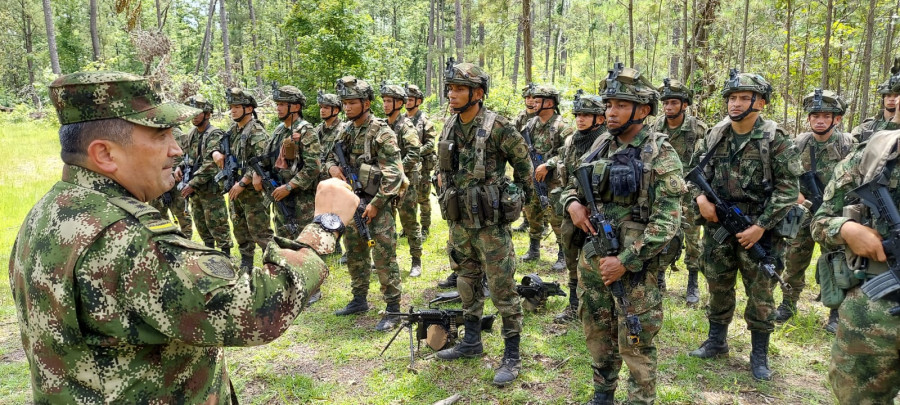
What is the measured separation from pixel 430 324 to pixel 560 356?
4.22ft

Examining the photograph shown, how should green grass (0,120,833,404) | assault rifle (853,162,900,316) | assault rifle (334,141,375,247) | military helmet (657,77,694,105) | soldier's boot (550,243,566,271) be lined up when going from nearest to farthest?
assault rifle (853,162,900,316) < green grass (0,120,833,404) < assault rifle (334,141,375,247) < military helmet (657,77,694,105) < soldier's boot (550,243,566,271)

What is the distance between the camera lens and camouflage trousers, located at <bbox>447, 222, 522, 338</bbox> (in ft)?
14.6

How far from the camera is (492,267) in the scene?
4438mm

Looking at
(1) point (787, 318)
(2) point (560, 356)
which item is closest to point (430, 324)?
(2) point (560, 356)

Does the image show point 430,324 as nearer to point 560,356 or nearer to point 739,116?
point 560,356

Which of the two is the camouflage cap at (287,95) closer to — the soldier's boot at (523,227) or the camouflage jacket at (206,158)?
the camouflage jacket at (206,158)

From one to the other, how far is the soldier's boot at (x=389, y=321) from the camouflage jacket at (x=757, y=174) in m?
3.48

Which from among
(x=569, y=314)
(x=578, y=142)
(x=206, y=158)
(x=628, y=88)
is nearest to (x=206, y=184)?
(x=206, y=158)

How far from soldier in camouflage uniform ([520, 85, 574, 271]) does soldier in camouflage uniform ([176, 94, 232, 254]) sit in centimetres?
463

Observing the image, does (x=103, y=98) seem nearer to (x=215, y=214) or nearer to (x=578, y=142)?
(x=578, y=142)

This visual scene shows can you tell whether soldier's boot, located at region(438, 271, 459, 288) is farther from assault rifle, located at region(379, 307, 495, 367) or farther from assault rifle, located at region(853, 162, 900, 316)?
assault rifle, located at region(853, 162, 900, 316)

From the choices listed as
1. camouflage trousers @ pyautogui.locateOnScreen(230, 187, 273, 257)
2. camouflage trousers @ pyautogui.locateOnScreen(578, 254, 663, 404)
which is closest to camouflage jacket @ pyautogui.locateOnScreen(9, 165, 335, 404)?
camouflage trousers @ pyautogui.locateOnScreen(578, 254, 663, 404)

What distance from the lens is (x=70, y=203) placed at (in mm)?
1538

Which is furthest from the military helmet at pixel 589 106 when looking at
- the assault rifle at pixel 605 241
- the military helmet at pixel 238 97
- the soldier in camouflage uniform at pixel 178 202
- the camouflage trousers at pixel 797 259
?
the soldier in camouflage uniform at pixel 178 202
